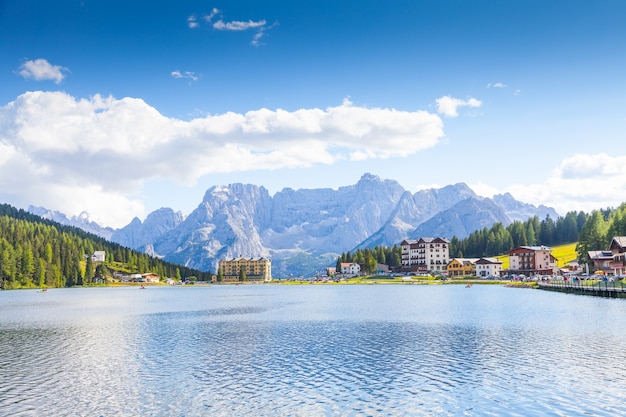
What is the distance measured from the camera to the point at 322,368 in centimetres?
5009

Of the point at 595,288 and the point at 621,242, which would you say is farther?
the point at 621,242

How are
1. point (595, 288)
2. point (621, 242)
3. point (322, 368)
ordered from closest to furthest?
point (322, 368) < point (595, 288) < point (621, 242)

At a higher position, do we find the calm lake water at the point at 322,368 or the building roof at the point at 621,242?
the building roof at the point at 621,242

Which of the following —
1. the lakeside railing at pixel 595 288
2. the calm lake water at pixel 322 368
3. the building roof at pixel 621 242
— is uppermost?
the building roof at pixel 621 242

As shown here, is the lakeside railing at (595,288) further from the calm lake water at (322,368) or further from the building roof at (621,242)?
the calm lake water at (322,368)

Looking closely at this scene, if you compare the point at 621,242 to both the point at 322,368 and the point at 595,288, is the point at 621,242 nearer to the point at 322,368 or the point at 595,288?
the point at 595,288

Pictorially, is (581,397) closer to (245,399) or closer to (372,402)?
(372,402)

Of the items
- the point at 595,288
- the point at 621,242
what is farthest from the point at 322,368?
the point at 621,242

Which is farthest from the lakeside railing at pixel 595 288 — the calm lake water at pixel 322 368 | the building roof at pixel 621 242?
the calm lake water at pixel 322 368

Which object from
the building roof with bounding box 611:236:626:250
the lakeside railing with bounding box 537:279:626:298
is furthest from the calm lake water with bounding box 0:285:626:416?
the building roof with bounding box 611:236:626:250

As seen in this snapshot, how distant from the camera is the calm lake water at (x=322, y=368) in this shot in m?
37.7

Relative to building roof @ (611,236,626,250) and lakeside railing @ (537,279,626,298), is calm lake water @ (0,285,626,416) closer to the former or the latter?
lakeside railing @ (537,279,626,298)

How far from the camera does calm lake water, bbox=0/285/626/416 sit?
124ft

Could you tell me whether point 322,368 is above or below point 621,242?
below
